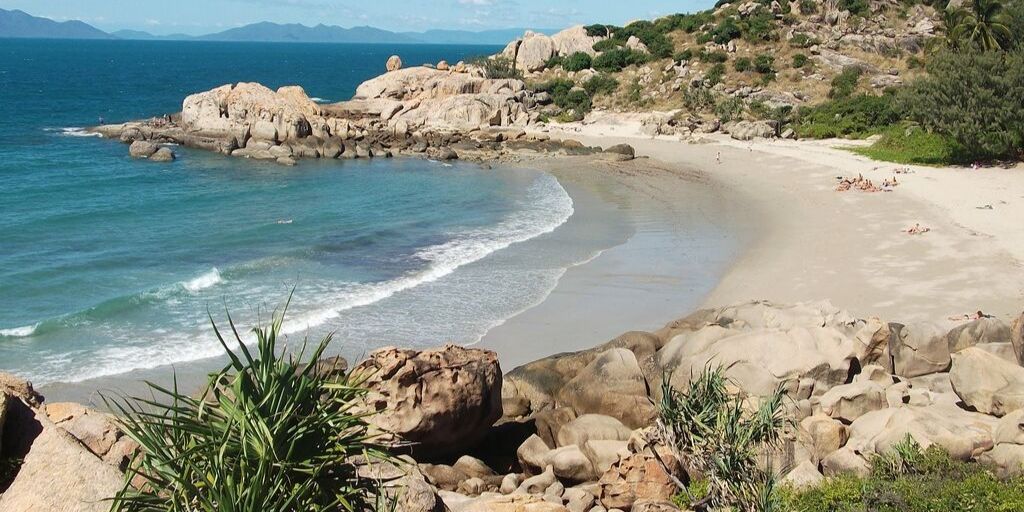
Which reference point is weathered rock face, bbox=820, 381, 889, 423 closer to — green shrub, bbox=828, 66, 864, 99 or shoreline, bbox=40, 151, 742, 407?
shoreline, bbox=40, 151, 742, 407

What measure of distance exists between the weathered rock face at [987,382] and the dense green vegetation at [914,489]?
2.42m

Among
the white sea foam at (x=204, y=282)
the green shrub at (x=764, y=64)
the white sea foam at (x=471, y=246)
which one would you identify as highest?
the green shrub at (x=764, y=64)

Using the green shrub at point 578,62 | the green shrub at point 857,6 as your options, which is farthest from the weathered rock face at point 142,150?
the green shrub at point 857,6

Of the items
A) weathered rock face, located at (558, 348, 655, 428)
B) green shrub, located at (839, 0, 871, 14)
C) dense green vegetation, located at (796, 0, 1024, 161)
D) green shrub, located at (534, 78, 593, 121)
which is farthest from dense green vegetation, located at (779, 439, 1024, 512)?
green shrub, located at (839, 0, 871, 14)

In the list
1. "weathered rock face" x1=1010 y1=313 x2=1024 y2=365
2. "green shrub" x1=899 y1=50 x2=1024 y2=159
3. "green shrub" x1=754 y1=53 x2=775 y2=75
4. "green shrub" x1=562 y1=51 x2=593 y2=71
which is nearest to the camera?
"weathered rock face" x1=1010 y1=313 x2=1024 y2=365

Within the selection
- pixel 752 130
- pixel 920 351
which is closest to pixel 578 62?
pixel 752 130

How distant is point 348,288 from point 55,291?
7.90 m

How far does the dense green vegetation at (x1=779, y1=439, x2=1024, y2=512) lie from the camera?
932 cm

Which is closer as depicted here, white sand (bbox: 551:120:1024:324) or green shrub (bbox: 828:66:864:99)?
white sand (bbox: 551:120:1024:324)

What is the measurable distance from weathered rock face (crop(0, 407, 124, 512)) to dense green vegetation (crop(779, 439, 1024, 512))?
6822 mm

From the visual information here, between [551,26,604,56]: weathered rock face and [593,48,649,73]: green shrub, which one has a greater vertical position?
[551,26,604,56]: weathered rock face

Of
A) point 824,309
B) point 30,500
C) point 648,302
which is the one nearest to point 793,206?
point 648,302

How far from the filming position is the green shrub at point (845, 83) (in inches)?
2287

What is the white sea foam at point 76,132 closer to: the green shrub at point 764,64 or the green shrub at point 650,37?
the green shrub at point 650,37
